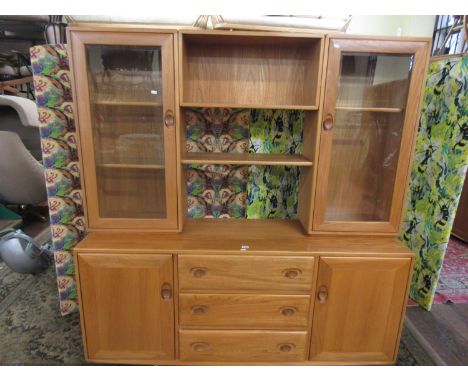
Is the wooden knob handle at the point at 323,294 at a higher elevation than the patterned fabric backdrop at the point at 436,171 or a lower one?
lower

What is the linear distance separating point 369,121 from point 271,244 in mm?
764

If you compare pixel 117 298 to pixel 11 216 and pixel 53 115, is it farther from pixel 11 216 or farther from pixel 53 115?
pixel 11 216

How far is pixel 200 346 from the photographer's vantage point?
1365mm

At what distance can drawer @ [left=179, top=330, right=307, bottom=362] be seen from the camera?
4.42 feet

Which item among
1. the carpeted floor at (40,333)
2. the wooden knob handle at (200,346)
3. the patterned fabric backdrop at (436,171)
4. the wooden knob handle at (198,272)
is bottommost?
the carpeted floor at (40,333)

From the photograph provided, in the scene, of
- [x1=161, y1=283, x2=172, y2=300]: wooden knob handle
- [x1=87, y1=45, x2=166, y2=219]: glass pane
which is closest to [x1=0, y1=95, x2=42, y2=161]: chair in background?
[x1=87, y1=45, x2=166, y2=219]: glass pane

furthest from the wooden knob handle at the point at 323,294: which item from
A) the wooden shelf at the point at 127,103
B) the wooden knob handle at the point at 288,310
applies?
the wooden shelf at the point at 127,103

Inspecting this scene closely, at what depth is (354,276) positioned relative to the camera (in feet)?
4.23

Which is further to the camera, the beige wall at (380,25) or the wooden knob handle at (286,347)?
the beige wall at (380,25)

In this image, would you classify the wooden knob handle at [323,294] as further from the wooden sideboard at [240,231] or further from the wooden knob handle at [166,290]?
the wooden knob handle at [166,290]

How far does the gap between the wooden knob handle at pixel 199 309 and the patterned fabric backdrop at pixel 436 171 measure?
1454 millimetres

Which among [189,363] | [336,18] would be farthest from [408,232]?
[189,363]

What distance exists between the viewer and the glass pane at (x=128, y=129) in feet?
4.10

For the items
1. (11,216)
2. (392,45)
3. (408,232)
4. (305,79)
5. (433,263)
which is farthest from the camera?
(11,216)
